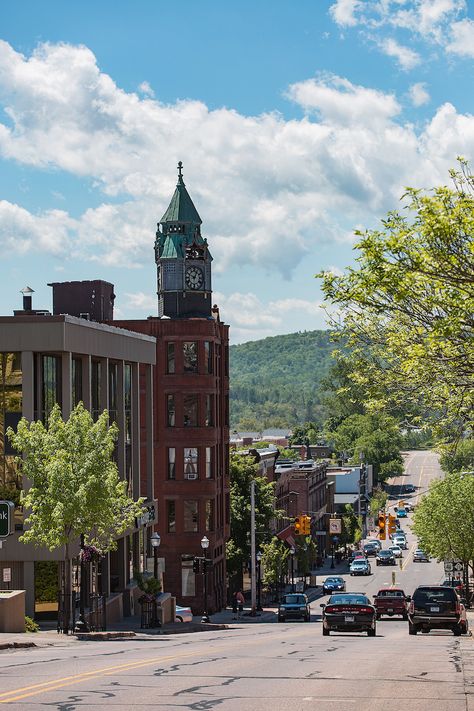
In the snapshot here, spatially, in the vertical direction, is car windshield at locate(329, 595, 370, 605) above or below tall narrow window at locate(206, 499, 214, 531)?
below

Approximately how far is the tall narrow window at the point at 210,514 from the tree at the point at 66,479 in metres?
30.8

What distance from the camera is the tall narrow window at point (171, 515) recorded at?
70875mm

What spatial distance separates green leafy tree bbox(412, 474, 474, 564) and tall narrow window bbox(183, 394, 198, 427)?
19.5 m

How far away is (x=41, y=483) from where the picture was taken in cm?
3922

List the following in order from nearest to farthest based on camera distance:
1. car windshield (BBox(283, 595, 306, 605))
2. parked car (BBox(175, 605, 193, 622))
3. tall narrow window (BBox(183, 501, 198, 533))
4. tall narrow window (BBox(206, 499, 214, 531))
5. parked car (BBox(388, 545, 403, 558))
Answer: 1. parked car (BBox(175, 605, 193, 622))
2. car windshield (BBox(283, 595, 306, 605))
3. tall narrow window (BBox(183, 501, 198, 533))
4. tall narrow window (BBox(206, 499, 214, 531))
5. parked car (BBox(388, 545, 403, 558))

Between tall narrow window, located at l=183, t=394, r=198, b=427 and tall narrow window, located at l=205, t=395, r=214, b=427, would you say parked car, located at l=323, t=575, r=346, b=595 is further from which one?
tall narrow window, located at l=183, t=394, r=198, b=427

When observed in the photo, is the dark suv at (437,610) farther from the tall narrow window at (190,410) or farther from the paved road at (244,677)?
the tall narrow window at (190,410)

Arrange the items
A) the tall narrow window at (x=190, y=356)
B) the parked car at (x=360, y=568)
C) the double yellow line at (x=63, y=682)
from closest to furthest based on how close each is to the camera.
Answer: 1. the double yellow line at (x=63, y=682)
2. the tall narrow window at (x=190, y=356)
3. the parked car at (x=360, y=568)

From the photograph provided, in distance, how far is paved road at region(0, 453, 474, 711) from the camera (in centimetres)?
1630

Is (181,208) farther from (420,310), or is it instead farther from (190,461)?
(420,310)

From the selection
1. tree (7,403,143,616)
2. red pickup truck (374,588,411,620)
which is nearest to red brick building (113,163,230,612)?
red pickup truck (374,588,411,620)

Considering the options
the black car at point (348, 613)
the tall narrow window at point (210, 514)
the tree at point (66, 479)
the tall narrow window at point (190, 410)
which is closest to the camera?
the black car at point (348, 613)

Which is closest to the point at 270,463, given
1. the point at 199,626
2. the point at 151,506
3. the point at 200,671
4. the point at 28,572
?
the point at 151,506

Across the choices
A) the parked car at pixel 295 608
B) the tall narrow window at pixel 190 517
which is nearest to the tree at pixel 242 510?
the tall narrow window at pixel 190 517
